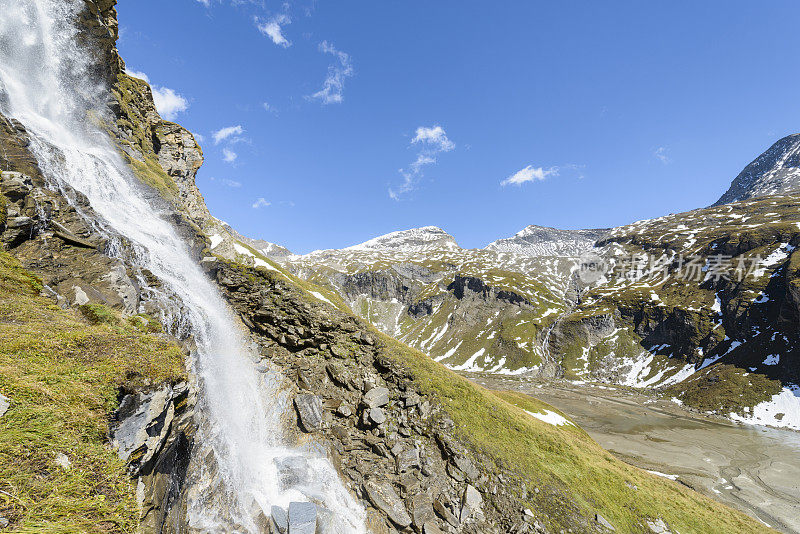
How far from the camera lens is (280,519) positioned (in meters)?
14.6

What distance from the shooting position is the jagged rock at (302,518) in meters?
14.3

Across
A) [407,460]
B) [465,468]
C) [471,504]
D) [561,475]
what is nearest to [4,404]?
[407,460]

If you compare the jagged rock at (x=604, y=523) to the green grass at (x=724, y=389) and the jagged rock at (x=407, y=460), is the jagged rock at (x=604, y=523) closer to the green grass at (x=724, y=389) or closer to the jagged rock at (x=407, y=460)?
the jagged rock at (x=407, y=460)

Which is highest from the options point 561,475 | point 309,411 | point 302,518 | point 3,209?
point 3,209

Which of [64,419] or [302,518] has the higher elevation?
[64,419]

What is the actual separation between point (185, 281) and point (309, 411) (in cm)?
1896

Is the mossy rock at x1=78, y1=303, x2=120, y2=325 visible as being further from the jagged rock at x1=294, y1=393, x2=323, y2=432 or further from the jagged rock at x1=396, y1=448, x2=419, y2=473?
the jagged rock at x1=396, y1=448, x2=419, y2=473

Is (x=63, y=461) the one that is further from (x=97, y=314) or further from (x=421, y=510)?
(x=421, y=510)

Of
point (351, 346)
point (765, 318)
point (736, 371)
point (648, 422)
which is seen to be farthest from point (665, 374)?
point (351, 346)

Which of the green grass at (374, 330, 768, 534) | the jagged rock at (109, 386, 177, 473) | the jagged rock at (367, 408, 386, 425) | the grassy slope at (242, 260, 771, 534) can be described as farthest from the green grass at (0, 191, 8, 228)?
the green grass at (374, 330, 768, 534)

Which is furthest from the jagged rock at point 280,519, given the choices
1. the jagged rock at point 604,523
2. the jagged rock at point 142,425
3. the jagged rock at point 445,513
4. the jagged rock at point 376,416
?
the jagged rock at point 604,523

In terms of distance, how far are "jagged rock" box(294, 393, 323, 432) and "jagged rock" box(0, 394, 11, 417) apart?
16.0 metres

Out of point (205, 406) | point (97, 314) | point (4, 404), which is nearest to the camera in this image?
point (4, 404)

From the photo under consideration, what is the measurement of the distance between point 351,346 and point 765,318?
204 meters
